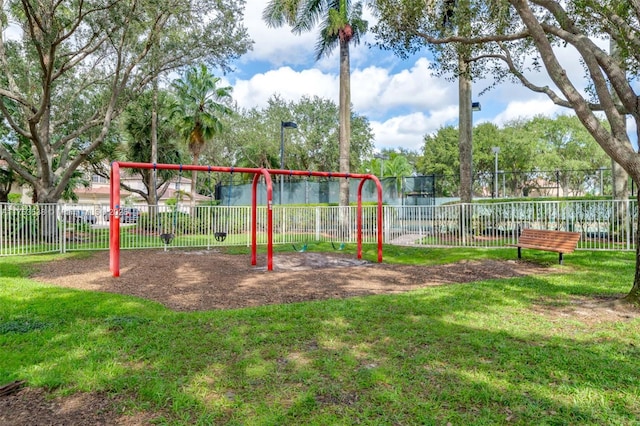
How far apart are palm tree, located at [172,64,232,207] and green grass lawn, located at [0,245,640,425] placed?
1978 cm

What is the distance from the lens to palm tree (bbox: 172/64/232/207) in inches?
950

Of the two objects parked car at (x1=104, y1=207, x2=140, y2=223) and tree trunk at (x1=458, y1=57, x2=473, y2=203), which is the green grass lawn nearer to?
parked car at (x1=104, y1=207, x2=140, y2=223)

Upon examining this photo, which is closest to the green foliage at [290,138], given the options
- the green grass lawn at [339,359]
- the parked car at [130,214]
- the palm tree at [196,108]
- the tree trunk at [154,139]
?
the palm tree at [196,108]

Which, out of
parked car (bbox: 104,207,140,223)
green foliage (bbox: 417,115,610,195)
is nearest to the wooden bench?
parked car (bbox: 104,207,140,223)

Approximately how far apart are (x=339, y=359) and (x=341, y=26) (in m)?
16.0

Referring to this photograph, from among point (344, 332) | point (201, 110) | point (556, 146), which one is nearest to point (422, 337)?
point (344, 332)

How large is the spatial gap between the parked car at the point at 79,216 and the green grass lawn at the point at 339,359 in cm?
764

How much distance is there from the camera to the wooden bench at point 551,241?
346 inches

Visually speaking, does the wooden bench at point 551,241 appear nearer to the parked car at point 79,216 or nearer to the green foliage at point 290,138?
the parked car at point 79,216

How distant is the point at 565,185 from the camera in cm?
3747

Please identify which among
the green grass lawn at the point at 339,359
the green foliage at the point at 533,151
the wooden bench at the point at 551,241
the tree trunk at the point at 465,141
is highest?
the green foliage at the point at 533,151

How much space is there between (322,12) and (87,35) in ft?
31.0

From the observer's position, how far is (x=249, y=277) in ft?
26.5

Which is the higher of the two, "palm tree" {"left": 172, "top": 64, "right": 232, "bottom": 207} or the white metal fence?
"palm tree" {"left": 172, "top": 64, "right": 232, "bottom": 207}
